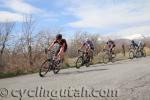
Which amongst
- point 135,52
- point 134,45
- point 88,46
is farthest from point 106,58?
point 135,52

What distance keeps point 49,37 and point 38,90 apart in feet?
62.3

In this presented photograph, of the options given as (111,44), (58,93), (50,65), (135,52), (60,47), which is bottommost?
(58,93)

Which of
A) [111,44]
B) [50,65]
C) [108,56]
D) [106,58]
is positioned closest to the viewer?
[50,65]

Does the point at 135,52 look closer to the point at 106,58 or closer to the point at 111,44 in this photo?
the point at 106,58

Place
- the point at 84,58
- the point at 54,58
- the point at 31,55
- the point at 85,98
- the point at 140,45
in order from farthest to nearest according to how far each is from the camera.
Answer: the point at 140,45, the point at 31,55, the point at 84,58, the point at 54,58, the point at 85,98

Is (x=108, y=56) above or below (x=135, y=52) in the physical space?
below

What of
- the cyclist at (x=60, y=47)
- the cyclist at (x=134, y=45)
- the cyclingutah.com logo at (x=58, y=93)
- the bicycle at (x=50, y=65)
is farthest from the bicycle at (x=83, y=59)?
the cyclingutah.com logo at (x=58, y=93)

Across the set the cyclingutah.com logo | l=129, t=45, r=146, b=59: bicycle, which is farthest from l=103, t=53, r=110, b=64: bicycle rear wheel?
the cyclingutah.com logo

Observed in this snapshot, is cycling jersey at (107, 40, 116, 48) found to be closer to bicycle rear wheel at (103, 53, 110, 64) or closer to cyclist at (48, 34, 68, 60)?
bicycle rear wheel at (103, 53, 110, 64)

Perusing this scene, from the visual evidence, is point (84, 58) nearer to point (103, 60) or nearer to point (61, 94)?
point (103, 60)

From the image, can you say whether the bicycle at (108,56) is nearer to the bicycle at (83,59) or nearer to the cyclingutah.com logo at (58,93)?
the bicycle at (83,59)

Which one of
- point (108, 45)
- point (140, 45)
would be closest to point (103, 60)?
point (108, 45)

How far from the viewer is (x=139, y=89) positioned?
10.7 meters

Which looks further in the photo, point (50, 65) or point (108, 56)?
point (108, 56)
